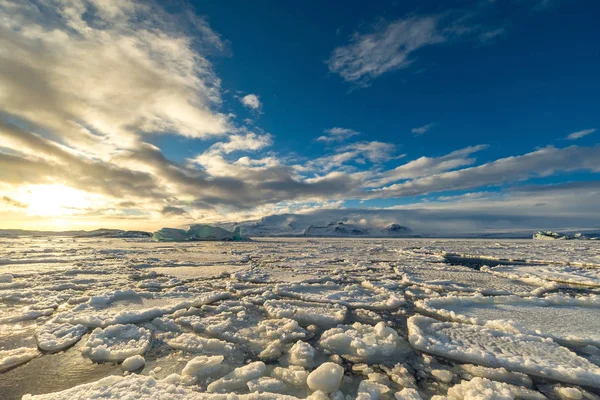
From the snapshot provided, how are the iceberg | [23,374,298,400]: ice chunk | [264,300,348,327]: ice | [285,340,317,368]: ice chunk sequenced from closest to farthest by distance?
[23,374,298,400]: ice chunk → [285,340,317,368]: ice chunk → [264,300,348,327]: ice → the iceberg

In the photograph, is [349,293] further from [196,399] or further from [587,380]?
[196,399]

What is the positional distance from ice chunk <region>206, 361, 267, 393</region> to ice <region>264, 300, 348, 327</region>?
1340 mm

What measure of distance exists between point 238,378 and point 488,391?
6.09ft

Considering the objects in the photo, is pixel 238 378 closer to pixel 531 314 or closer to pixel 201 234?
pixel 531 314

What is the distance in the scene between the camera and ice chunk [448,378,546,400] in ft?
6.48

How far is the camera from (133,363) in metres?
2.46

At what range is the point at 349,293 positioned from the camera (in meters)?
5.08

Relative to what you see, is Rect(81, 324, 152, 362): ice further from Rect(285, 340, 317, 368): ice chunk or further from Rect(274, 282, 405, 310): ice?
Rect(274, 282, 405, 310): ice

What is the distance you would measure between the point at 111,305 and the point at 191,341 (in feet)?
7.40

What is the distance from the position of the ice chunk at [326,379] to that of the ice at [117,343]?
5.63 ft

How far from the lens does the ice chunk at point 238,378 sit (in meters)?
2.12

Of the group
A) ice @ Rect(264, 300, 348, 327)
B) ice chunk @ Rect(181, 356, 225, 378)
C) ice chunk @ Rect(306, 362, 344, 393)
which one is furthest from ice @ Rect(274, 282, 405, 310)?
ice chunk @ Rect(181, 356, 225, 378)

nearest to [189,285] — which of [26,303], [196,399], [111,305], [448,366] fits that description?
[111,305]

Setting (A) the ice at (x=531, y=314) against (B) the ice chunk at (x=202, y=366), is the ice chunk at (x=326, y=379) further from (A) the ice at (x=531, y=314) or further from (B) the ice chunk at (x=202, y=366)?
(A) the ice at (x=531, y=314)
